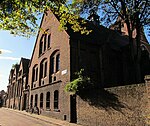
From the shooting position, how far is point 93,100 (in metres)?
13.4

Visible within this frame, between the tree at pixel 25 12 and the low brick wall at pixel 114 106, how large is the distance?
4.91 meters

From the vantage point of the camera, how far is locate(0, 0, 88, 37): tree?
900 centimetres

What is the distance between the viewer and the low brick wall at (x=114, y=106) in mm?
9805

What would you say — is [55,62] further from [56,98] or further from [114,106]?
[114,106]

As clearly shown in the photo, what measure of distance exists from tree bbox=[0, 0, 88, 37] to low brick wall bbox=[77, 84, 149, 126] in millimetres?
4907

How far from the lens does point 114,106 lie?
11.5 m

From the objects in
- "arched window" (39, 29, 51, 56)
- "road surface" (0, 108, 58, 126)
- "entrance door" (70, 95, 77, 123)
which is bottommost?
"road surface" (0, 108, 58, 126)

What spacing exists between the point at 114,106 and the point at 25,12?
7.75m

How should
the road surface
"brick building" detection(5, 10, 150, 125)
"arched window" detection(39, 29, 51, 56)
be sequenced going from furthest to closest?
"arched window" detection(39, 29, 51, 56) < "brick building" detection(5, 10, 150, 125) < the road surface

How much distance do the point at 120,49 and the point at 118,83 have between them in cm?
469

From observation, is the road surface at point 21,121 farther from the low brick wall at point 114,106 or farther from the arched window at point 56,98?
the low brick wall at point 114,106

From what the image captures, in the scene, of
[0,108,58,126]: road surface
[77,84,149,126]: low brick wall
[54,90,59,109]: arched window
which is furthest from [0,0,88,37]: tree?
[54,90,59,109]: arched window

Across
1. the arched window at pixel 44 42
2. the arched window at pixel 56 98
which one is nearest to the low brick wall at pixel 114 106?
the arched window at pixel 56 98

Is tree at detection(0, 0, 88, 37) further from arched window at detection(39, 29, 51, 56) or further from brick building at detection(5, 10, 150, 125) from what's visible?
arched window at detection(39, 29, 51, 56)
